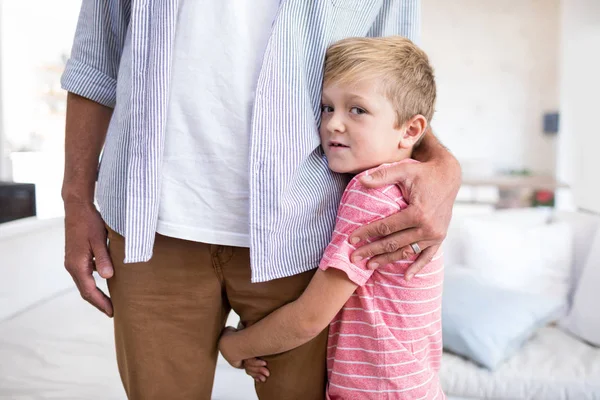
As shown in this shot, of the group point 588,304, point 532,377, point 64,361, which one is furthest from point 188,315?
point 588,304

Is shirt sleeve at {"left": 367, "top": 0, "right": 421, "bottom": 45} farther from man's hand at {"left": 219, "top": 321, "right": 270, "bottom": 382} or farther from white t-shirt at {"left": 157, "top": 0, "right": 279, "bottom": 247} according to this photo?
man's hand at {"left": 219, "top": 321, "right": 270, "bottom": 382}

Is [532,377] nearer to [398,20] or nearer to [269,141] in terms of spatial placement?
[398,20]

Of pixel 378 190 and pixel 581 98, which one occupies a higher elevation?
pixel 581 98

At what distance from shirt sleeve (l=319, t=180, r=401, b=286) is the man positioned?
22 millimetres

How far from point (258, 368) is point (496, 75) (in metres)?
5.64

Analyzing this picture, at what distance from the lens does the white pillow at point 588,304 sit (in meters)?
→ 2.20

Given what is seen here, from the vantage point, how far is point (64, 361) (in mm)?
1914

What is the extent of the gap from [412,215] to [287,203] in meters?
0.18

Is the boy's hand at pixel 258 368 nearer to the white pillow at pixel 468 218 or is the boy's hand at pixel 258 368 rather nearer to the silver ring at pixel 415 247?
the silver ring at pixel 415 247

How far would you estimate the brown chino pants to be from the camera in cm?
89

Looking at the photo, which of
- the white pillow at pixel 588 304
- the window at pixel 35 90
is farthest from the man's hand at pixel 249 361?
the window at pixel 35 90

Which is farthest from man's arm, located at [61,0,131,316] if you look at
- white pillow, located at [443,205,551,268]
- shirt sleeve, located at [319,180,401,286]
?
white pillow, located at [443,205,551,268]

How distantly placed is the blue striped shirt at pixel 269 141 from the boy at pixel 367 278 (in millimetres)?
38

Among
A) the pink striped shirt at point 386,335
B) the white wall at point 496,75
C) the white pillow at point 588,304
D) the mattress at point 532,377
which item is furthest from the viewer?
the white wall at point 496,75
